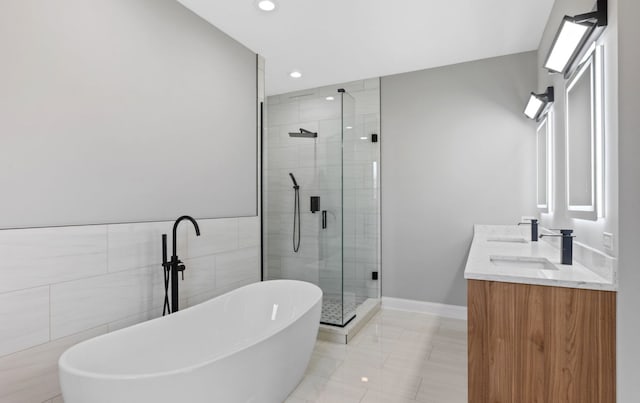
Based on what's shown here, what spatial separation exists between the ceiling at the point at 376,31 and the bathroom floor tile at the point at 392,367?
2.72 m

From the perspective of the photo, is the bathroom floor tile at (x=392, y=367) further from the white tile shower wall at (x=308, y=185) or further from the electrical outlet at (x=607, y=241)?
the electrical outlet at (x=607, y=241)

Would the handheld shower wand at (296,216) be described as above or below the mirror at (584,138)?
below

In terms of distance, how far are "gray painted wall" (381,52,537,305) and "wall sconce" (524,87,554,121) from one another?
0.44 metres

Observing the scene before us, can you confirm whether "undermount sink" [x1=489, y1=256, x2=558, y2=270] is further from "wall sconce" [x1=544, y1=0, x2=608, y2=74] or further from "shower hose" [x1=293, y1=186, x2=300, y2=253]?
"shower hose" [x1=293, y1=186, x2=300, y2=253]

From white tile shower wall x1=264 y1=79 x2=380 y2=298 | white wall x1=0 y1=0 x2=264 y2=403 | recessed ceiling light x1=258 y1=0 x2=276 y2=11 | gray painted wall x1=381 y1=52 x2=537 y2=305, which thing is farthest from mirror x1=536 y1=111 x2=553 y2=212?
white wall x1=0 y1=0 x2=264 y2=403

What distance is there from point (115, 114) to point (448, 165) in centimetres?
316

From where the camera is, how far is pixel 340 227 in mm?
3414

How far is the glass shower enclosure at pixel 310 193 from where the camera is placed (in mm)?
3361

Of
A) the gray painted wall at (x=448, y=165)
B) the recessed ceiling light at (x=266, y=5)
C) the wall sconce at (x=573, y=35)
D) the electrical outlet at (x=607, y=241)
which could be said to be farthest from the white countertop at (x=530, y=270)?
the recessed ceiling light at (x=266, y=5)

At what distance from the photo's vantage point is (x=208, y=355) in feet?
7.27

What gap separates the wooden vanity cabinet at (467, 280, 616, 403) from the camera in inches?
55.6

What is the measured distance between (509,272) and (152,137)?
2.25 metres

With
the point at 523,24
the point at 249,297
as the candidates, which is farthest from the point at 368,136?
the point at 249,297

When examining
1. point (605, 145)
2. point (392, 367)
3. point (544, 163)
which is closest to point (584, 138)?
point (605, 145)
